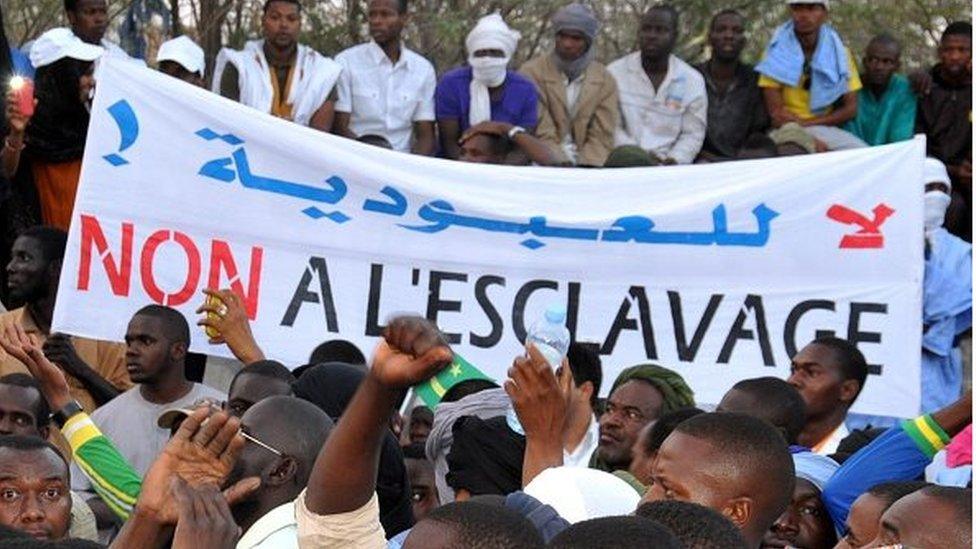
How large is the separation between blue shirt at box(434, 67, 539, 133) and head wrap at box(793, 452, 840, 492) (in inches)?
192

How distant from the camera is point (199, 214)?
938cm

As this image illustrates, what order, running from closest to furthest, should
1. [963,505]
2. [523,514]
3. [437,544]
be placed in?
1. [437,544]
2. [523,514]
3. [963,505]

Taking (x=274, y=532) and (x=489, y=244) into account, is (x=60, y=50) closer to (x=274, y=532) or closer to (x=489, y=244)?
(x=489, y=244)

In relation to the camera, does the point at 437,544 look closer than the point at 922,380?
Yes

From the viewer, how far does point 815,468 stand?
6.50 meters

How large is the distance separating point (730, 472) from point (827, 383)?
3294 millimetres

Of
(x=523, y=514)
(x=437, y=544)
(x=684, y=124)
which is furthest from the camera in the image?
(x=684, y=124)

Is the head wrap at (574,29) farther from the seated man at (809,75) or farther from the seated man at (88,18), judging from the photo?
the seated man at (88,18)

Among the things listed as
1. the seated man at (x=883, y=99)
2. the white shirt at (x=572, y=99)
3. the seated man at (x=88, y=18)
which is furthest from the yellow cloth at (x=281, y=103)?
the seated man at (x=883, y=99)

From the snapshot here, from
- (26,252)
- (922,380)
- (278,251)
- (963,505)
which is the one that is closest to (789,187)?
(922,380)

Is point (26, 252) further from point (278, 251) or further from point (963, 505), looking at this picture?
point (963, 505)

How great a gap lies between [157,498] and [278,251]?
486 centimetres

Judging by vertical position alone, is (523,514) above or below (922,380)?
above

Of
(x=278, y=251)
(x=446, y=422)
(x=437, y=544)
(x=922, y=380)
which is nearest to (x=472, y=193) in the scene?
(x=278, y=251)
